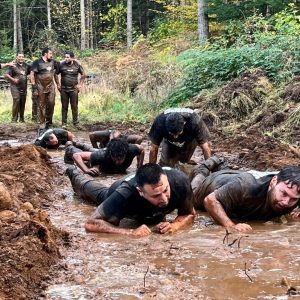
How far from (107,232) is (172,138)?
9.18ft

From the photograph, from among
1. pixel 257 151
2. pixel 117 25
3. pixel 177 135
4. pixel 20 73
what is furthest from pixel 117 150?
pixel 117 25

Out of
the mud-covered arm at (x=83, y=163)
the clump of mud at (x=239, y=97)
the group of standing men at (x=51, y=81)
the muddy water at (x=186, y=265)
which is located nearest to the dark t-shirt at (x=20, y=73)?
the group of standing men at (x=51, y=81)

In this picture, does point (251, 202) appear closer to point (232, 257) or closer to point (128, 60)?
point (232, 257)

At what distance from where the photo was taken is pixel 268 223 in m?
5.92

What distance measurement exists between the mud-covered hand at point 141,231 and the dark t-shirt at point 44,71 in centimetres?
1005

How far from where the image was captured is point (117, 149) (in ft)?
26.8

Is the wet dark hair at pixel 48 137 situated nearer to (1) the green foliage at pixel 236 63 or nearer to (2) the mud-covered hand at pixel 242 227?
(1) the green foliage at pixel 236 63

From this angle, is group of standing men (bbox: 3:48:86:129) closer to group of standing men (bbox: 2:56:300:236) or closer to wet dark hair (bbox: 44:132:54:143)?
wet dark hair (bbox: 44:132:54:143)

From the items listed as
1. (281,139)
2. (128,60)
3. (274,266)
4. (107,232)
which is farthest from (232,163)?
(128,60)

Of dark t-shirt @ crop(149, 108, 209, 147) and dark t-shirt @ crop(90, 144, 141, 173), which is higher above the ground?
dark t-shirt @ crop(149, 108, 209, 147)

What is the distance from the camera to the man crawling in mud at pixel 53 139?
36.2 ft

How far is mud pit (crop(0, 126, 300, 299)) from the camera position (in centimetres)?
384

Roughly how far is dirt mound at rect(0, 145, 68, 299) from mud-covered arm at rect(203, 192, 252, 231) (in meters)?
1.53

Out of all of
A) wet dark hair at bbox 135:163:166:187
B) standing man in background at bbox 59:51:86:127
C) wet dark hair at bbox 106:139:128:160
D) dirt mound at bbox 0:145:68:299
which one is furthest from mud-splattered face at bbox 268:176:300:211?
standing man in background at bbox 59:51:86:127
